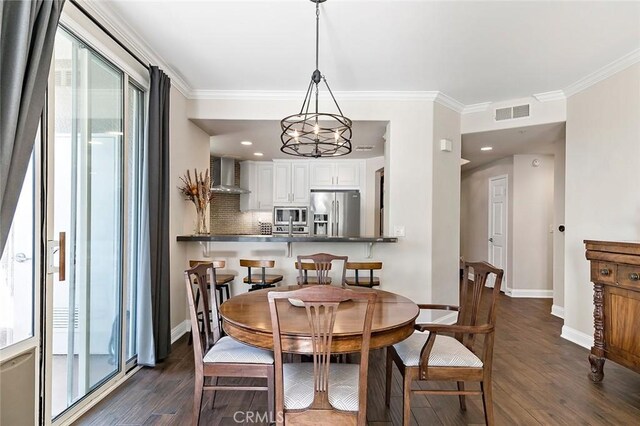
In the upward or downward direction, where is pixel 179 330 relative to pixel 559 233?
downward

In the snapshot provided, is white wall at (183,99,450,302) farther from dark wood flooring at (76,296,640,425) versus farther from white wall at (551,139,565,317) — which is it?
white wall at (551,139,565,317)

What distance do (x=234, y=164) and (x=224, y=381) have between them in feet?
14.3

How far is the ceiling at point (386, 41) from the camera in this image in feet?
7.09

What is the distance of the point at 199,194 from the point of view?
137 inches

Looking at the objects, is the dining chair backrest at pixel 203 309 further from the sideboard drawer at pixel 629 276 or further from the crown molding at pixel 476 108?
the crown molding at pixel 476 108

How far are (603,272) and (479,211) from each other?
4292 millimetres

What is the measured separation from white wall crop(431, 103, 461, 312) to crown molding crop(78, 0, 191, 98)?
2.87m

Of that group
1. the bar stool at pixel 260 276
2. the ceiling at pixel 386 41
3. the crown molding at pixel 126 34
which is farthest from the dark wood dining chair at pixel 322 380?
the crown molding at pixel 126 34

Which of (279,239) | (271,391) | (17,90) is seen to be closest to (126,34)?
(17,90)

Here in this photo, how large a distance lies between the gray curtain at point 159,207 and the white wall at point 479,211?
17.6 ft

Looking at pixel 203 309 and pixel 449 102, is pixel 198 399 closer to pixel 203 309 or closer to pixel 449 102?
pixel 203 309

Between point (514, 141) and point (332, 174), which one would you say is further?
point (332, 174)

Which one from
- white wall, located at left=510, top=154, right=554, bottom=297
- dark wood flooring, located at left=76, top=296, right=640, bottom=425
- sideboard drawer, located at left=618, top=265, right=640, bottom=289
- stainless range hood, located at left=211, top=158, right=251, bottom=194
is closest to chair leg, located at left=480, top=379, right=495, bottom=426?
dark wood flooring, located at left=76, top=296, right=640, bottom=425

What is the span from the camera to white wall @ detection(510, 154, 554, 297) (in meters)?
5.27
